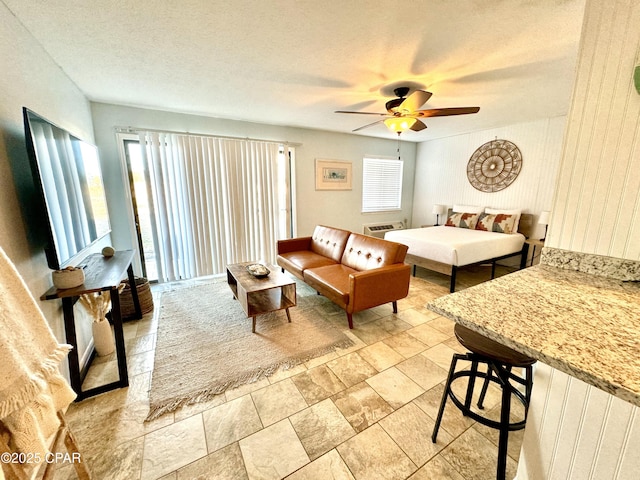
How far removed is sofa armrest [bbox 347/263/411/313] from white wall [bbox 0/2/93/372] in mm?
2168

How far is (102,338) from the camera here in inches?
82.5

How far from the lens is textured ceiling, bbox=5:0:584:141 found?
4.84ft

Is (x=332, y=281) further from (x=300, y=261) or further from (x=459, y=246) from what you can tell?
(x=459, y=246)

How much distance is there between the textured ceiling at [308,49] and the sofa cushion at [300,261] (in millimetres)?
1984

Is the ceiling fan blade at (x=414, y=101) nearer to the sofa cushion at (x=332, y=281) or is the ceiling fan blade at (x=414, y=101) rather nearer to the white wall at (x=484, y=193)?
the sofa cushion at (x=332, y=281)

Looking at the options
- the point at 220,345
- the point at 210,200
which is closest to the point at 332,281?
the point at 220,345

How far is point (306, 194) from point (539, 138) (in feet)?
12.6

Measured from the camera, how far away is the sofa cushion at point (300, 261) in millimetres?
3231

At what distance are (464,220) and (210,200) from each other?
4313mm

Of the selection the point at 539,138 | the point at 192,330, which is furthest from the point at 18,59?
the point at 539,138

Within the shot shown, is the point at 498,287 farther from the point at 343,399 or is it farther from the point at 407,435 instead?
the point at 343,399

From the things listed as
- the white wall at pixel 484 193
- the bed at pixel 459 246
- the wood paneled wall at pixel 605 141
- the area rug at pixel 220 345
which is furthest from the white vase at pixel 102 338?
the white wall at pixel 484 193

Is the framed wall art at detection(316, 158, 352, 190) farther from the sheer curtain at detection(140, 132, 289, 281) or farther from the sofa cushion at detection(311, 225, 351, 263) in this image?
the sofa cushion at detection(311, 225, 351, 263)

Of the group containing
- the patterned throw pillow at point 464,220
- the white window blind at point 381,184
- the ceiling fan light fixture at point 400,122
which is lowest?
the patterned throw pillow at point 464,220
